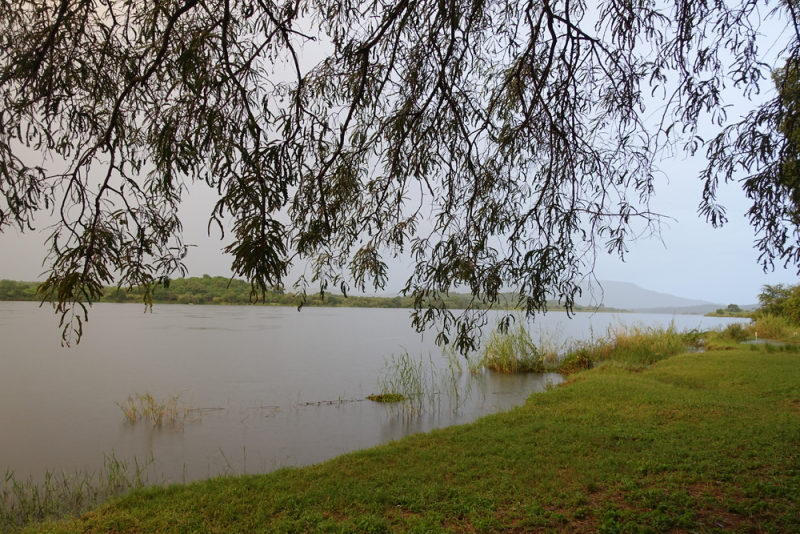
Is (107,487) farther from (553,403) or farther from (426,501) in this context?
(553,403)

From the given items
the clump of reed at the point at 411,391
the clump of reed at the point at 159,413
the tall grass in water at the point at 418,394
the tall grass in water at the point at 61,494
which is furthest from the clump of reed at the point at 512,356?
the tall grass in water at the point at 61,494

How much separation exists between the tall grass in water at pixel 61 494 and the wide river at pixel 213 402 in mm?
381

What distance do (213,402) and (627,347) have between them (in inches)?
383

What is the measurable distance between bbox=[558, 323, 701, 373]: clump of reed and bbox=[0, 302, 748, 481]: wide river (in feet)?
2.54

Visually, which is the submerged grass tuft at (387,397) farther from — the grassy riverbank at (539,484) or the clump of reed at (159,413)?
the grassy riverbank at (539,484)

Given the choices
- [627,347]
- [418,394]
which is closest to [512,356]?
[627,347]

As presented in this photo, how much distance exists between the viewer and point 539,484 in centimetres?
345

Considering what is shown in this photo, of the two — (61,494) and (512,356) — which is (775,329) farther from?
(61,494)

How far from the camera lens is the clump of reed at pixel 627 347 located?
1131cm

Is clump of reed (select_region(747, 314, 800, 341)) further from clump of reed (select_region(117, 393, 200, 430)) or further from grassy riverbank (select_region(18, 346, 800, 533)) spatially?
clump of reed (select_region(117, 393, 200, 430))

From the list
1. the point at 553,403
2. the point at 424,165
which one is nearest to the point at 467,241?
the point at 424,165

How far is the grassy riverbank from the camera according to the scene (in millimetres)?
→ 2834

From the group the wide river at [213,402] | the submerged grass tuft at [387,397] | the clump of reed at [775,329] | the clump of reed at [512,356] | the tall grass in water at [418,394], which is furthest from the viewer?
the clump of reed at [775,329]

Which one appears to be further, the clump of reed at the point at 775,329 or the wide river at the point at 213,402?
the clump of reed at the point at 775,329
